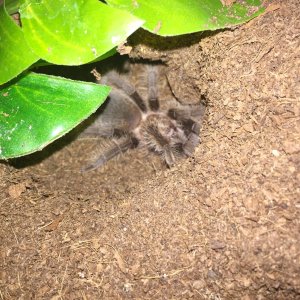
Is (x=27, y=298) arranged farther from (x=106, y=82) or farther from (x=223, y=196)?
(x=106, y=82)

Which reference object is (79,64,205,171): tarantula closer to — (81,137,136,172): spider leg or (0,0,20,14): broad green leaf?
(81,137,136,172): spider leg

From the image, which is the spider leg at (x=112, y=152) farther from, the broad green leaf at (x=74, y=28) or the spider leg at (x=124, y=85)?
the broad green leaf at (x=74, y=28)

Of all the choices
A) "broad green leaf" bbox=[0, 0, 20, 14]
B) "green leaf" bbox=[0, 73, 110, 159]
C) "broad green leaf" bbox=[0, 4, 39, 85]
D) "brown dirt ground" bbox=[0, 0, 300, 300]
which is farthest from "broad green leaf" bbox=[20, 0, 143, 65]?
"brown dirt ground" bbox=[0, 0, 300, 300]

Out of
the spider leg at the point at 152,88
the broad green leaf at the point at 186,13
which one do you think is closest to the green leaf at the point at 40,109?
the broad green leaf at the point at 186,13

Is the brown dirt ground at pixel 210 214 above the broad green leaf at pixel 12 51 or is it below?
below

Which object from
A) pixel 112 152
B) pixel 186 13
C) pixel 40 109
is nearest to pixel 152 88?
pixel 112 152

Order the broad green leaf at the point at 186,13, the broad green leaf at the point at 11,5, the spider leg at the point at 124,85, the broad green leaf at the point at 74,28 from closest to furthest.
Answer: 1. the broad green leaf at the point at 74,28
2. the broad green leaf at the point at 186,13
3. the broad green leaf at the point at 11,5
4. the spider leg at the point at 124,85
